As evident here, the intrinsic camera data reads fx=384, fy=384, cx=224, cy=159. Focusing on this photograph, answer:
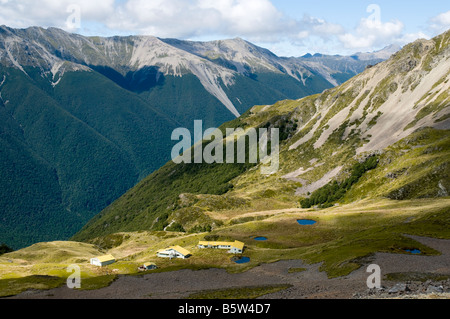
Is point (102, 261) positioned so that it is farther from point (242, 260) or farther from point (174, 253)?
point (242, 260)

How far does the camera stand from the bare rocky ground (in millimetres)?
56969

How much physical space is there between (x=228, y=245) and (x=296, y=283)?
1732 inches

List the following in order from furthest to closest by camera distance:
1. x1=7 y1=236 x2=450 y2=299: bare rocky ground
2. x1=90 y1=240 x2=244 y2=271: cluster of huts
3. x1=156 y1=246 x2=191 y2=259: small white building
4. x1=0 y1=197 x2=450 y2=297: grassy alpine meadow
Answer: x1=90 y1=240 x2=244 y2=271: cluster of huts → x1=156 y1=246 x2=191 y2=259: small white building → x1=0 y1=197 x2=450 y2=297: grassy alpine meadow → x1=7 y1=236 x2=450 y2=299: bare rocky ground

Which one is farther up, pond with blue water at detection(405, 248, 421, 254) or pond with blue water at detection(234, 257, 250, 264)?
pond with blue water at detection(405, 248, 421, 254)

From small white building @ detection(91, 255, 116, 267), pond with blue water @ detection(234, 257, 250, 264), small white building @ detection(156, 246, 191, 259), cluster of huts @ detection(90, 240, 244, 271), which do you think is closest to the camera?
pond with blue water @ detection(234, 257, 250, 264)

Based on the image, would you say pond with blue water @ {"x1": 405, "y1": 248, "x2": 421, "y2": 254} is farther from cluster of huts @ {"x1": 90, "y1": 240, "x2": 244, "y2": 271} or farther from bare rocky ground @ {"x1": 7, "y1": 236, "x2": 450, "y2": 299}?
cluster of huts @ {"x1": 90, "y1": 240, "x2": 244, "y2": 271}

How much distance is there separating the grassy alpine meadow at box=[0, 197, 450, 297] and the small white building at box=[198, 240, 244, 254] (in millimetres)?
1980

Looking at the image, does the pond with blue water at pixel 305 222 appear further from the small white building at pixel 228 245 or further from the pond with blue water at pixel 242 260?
the pond with blue water at pixel 242 260

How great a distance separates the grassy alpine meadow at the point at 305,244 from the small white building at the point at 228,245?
1.98 meters

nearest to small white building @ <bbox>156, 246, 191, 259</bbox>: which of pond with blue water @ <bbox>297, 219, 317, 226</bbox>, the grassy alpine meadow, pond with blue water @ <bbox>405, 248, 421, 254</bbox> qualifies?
the grassy alpine meadow

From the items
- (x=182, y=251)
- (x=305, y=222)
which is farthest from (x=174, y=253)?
(x=305, y=222)
